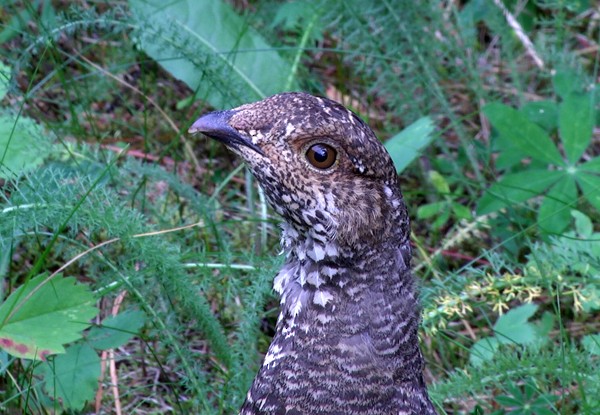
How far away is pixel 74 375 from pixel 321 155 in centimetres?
152

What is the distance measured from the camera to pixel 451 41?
192 inches

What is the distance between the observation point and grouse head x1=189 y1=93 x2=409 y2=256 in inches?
96.2

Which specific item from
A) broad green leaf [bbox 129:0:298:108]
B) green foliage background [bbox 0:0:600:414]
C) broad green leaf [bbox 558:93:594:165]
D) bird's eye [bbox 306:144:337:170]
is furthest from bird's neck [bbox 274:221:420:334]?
broad green leaf [bbox 558:93:594:165]

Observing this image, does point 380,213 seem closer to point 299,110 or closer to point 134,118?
point 299,110

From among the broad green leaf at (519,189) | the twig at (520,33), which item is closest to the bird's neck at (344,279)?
the broad green leaf at (519,189)

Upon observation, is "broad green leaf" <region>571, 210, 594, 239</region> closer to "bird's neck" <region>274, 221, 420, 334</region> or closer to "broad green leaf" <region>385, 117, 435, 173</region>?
"broad green leaf" <region>385, 117, 435, 173</region>

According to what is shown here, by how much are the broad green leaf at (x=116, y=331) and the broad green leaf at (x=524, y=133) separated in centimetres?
199

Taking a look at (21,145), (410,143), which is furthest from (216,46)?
(21,145)

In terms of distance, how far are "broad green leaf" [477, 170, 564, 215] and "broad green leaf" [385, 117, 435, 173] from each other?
39cm

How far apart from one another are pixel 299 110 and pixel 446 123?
3070 millimetres

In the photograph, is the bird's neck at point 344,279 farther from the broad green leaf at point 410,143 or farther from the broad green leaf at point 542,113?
the broad green leaf at point 542,113

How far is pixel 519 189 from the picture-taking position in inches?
167

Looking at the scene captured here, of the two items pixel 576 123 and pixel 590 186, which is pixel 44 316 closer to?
pixel 590 186

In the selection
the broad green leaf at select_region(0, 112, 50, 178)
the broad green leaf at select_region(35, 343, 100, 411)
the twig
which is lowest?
the broad green leaf at select_region(35, 343, 100, 411)
